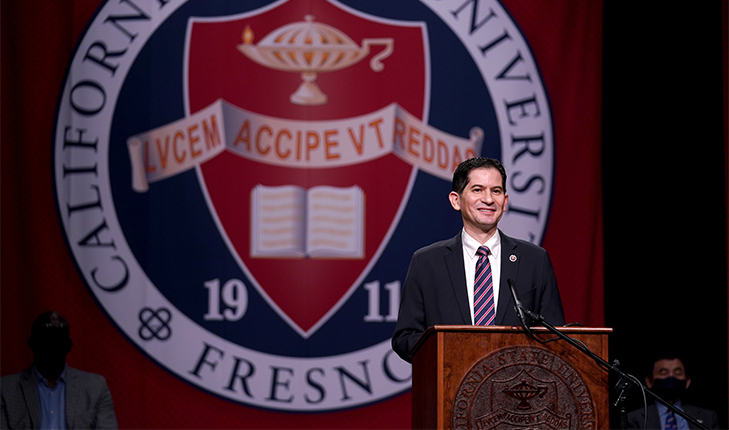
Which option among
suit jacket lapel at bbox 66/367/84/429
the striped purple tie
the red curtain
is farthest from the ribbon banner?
the striped purple tie

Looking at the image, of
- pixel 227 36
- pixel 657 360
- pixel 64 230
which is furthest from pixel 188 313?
pixel 657 360

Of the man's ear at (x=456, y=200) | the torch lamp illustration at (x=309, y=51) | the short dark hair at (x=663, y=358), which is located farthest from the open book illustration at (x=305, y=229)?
the man's ear at (x=456, y=200)

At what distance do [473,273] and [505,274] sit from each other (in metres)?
0.09

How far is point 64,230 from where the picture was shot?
399 centimetres

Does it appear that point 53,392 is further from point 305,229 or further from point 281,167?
point 281,167

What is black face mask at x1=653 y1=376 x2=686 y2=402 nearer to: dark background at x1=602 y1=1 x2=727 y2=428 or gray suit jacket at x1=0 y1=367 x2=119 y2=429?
dark background at x1=602 y1=1 x2=727 y2=428

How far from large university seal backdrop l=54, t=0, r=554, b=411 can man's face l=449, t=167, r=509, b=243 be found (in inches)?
71.6

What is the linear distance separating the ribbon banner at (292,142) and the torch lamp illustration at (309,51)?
7.6 inches

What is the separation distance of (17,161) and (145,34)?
0.89m

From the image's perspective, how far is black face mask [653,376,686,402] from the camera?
156 inches

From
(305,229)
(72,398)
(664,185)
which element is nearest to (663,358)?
(664,185)

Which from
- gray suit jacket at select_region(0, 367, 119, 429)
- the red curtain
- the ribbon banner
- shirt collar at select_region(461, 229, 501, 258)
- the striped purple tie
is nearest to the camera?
the striped purple tie

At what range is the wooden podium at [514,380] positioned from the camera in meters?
1.72

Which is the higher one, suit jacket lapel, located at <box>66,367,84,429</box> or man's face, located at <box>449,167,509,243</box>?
man's face, located at <box>449,167,509,243</box>
